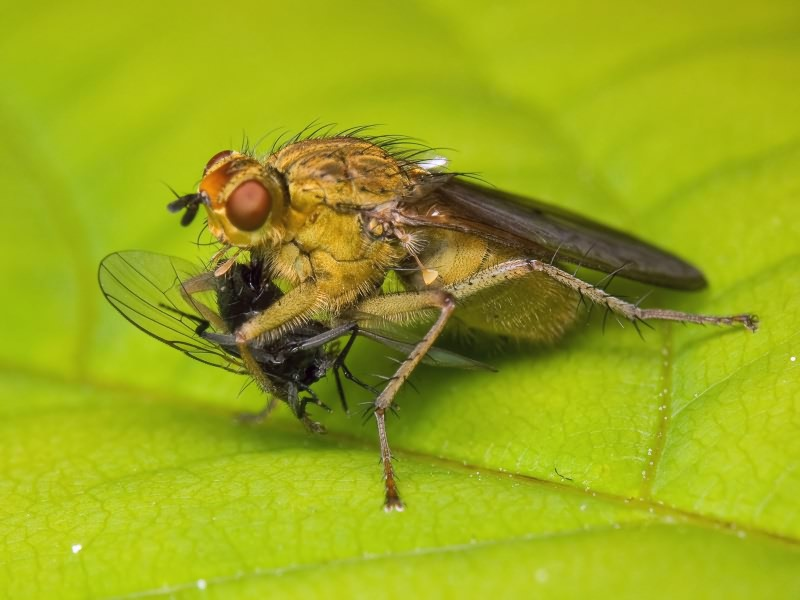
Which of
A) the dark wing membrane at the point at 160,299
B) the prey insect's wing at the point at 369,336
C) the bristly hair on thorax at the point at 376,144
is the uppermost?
the bristly hair on thorax at the point at 376,144

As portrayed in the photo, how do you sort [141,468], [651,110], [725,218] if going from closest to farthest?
[141,468] < [725,218] < [651,110]

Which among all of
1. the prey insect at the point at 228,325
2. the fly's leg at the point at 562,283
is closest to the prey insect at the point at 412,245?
the fly's leg at the point at 562,283

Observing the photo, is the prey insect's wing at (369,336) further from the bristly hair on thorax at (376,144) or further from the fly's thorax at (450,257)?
the bristly hair on thorax at (376,144)

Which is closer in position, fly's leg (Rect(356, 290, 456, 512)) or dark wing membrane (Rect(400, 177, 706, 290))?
fly's leg (Rect(356, 290, 456, 512))

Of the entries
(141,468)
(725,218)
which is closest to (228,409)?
(141,468)

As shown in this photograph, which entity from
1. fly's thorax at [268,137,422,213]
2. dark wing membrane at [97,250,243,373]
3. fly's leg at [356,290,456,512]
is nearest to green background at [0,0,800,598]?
fly's leg at [356,290,456,512]

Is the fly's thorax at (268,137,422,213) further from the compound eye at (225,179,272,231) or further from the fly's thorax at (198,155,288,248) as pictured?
the compound eye at (225,179,272,231)

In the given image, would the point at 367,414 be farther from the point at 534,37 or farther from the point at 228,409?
the point at 534,37
